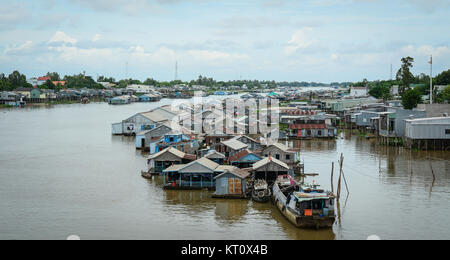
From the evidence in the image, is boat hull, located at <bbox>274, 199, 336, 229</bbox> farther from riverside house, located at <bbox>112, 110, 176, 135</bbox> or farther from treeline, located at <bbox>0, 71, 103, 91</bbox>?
treeline, located at <bbox>0, 71, 103, 91</bbox>

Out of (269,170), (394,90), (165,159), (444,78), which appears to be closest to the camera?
(269,170)

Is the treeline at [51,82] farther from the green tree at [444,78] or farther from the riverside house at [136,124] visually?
the green tree at [444,78]

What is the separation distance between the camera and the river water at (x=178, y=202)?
10.0 m

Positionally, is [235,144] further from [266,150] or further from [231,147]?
[266,150]

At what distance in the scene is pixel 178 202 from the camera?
12.2 meters

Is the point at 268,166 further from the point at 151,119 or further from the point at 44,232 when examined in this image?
the point at 151,119

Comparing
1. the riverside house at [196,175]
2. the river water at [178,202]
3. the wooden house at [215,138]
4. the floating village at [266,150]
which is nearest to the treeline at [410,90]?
the floating village at [266,150]

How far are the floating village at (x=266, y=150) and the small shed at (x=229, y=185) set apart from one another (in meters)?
0.02

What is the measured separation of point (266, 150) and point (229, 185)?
3717 millimetres

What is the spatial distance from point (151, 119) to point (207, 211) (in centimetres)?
1439

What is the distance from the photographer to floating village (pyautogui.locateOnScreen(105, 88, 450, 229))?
11.1 m

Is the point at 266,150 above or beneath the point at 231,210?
above

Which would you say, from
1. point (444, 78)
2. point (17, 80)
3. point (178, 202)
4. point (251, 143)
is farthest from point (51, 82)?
point (178, 202)

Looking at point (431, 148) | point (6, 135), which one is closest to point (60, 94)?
point (6, 135)
